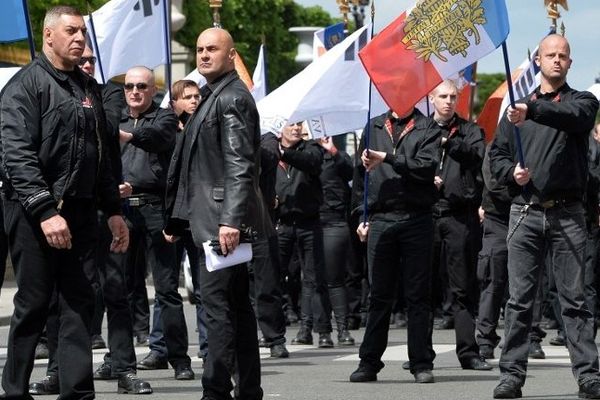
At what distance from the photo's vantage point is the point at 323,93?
1355 cm

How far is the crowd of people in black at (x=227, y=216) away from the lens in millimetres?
8742

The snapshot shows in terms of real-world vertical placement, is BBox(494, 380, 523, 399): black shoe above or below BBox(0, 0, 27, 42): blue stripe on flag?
below

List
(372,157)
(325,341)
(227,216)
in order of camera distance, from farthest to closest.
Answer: (325,341) → (372,157) → (227,216)

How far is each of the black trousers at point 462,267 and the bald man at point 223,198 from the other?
12.3 ft

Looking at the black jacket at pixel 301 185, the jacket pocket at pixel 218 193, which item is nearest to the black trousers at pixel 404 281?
the jacket pocket at pixel 218 193

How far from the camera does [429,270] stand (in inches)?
453

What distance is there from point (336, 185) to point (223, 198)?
802 cm

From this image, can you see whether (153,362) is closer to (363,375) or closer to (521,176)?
(363,375)

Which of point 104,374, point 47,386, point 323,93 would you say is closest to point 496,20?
point 323,93

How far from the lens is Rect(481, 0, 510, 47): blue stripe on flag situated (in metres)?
10.8

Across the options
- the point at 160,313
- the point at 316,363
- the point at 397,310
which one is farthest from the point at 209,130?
the point at 397,310

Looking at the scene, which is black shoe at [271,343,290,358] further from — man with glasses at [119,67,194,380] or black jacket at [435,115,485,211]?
man with glasses at [119,67,194,380]

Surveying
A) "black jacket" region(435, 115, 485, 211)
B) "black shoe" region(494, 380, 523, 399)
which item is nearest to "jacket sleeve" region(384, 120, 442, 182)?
"black jacket" region(435, 115, 485, 211)

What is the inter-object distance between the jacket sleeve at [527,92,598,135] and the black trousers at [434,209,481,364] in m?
2.84
